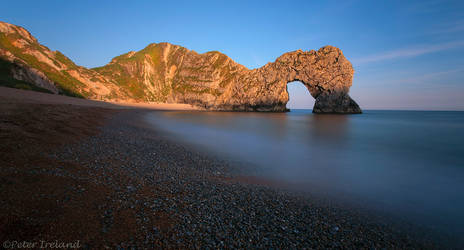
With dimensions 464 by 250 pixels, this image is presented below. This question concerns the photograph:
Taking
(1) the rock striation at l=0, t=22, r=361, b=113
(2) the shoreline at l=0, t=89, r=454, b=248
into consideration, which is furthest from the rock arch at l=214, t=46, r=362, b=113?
(2) the shoreline at l=0, t=89, r=454, b=248

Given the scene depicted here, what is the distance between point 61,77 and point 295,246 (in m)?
91.7

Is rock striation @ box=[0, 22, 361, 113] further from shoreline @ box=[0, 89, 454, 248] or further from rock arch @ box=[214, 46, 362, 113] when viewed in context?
shoreline @ box=[0, 89, 454, 248]

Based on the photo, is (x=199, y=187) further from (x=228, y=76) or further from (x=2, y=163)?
(x=228, y=76)

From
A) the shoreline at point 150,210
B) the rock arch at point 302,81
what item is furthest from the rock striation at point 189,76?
the shoreline at point 150,210

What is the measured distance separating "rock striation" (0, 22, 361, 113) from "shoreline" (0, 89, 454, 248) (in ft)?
209

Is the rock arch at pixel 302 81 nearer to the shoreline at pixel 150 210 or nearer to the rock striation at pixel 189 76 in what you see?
the rock striation at pixel 189 76

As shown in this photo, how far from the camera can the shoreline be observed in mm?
3648

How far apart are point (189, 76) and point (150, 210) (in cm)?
14609

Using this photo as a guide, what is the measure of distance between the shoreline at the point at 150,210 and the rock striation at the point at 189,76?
63736 mm

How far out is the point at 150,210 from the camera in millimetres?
4762

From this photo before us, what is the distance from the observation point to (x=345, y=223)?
18.2 feet

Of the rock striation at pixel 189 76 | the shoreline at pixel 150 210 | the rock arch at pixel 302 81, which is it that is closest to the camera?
the shoreline at pixel 150 210

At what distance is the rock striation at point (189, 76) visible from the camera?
6178cm

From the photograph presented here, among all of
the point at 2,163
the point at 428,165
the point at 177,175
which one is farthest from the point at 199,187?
the point at 428,165
